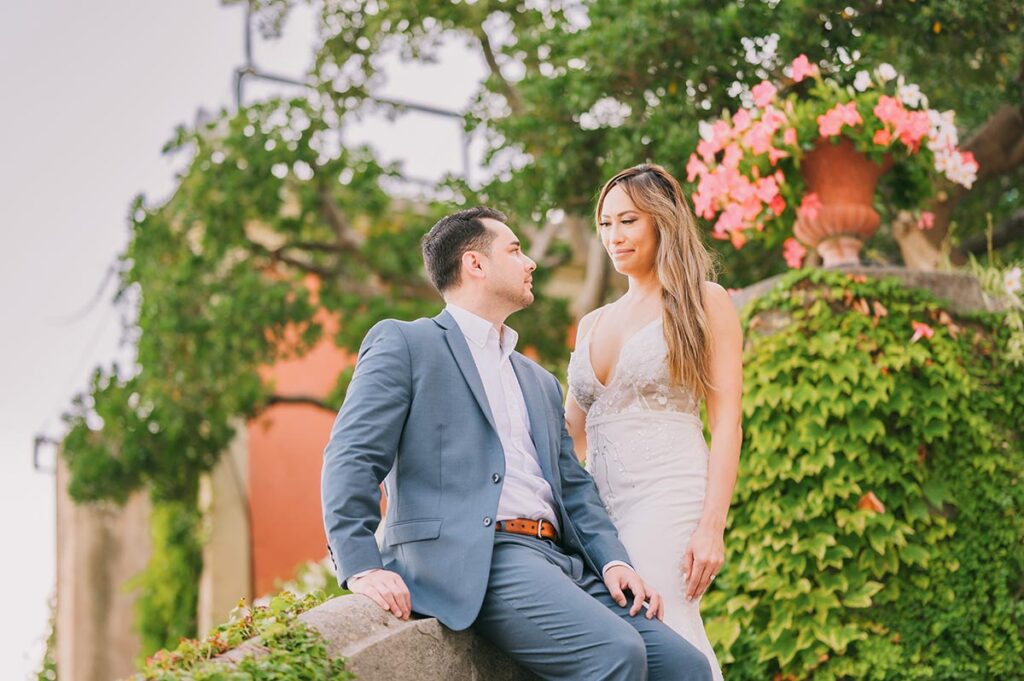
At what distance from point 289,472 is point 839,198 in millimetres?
9079

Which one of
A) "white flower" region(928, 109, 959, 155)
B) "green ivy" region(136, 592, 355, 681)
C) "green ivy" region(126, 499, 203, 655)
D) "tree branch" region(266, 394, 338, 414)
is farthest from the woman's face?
"green ivy" region(126, 499, 203, 655)

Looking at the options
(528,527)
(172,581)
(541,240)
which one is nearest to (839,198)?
(528,527)

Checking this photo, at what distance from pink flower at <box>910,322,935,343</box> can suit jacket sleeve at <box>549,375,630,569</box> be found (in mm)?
2122

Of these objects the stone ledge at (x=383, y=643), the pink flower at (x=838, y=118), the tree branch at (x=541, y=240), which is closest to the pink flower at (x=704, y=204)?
the pink flower at (x=838, y=118)

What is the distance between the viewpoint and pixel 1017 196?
10328mm

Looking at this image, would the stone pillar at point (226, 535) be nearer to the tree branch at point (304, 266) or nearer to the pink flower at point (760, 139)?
the tree branch at point (304, 266)

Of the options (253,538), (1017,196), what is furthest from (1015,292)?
(253,538)

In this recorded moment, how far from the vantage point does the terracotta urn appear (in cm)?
565

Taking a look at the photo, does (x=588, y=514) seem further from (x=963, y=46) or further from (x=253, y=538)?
(x=253, y=538)

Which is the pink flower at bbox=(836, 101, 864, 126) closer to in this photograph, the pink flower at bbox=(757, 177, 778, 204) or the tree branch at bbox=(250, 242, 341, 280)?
the pink flower at bbox=(757, 177, 778, 204)

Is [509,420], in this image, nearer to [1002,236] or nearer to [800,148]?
[800,148]

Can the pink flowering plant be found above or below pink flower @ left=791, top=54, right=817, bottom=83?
below

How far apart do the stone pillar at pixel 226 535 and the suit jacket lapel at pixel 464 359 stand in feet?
31.9

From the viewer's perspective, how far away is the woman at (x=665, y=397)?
11.3 feet
